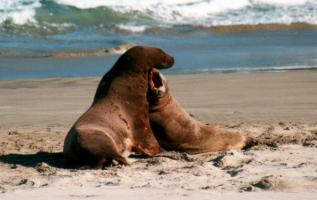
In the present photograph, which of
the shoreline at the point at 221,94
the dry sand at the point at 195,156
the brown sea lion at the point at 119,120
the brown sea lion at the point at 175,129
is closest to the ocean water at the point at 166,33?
the shoreline at the point at 221,94

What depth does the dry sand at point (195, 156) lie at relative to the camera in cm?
561

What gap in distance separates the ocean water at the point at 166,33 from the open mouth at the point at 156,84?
679cm

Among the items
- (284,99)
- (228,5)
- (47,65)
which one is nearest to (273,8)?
(228,5)

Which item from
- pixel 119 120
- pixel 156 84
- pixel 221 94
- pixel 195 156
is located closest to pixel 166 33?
pixel 221 94

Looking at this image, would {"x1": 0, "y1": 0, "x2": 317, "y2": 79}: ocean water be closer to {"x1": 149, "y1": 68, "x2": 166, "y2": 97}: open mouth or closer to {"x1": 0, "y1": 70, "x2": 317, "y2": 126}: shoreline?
{"x1": 0, "y1": 70, "x2": 317, "y2": 126}: shoreline

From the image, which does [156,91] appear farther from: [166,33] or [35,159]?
[166,33]

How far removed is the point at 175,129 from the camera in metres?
7.45

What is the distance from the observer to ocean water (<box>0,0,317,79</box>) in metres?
15.8

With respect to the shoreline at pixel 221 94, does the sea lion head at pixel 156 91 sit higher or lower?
higher

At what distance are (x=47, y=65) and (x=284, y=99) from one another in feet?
21.6

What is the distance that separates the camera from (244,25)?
2542 centimetres

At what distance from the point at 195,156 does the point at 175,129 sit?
300mm

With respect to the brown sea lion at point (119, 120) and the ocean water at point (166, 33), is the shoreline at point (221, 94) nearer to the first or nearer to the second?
the ocean water at point (166, 33)

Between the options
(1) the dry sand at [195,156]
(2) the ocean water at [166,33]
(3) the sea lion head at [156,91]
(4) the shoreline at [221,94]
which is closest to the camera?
(1) the dry sand at [195,156]
